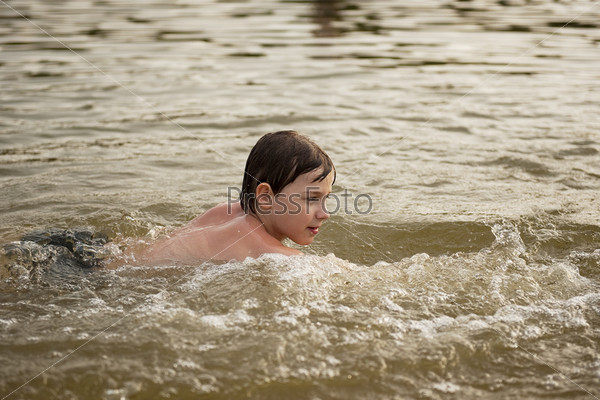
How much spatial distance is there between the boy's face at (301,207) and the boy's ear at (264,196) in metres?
0.03

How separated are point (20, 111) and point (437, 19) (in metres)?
9.61

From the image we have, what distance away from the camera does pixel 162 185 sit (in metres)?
5.84

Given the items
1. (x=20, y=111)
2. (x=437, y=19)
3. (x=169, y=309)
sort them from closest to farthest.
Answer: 1. (x=169, y=309)
2. (x=20, y=111)
3. (x=437, y=19)

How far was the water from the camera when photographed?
3.01 metres

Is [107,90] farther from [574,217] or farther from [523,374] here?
[523,374]

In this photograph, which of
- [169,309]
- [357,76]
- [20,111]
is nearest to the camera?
[169,309]

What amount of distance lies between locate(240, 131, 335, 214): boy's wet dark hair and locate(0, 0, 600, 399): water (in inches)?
19.6

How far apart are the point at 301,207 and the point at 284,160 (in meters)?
0.30

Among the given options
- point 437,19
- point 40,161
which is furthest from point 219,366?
point 437,19

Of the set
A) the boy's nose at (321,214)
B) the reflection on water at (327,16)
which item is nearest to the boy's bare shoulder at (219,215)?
the boy's nose at (321,214)

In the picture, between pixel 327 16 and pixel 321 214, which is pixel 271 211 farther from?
pixel 327 16

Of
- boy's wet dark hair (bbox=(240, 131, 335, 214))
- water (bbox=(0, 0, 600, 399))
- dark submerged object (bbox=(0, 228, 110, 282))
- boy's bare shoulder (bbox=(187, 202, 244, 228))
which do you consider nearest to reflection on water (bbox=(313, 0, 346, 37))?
water (bbox=(0, 0, 600, 399))

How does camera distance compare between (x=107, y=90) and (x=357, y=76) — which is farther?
(x=357, y=76)

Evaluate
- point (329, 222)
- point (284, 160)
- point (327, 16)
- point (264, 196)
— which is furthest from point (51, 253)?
point (327, 16)
